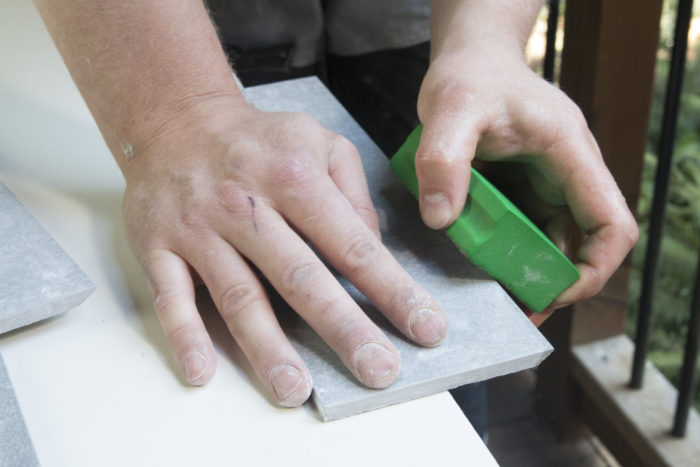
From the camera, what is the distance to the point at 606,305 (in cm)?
174

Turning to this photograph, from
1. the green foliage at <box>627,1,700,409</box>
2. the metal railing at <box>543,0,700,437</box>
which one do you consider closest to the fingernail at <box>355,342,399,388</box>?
the metal railing at <box>543,0,700,437</box>

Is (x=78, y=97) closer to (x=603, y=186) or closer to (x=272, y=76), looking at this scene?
(x=272, y=76)

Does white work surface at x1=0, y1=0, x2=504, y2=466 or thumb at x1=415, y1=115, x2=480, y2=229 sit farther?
thumb at x1=415, y1=115, x2=480, y2=229

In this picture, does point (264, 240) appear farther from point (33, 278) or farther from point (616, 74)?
point (616, 74)

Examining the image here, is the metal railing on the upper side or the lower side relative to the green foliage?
upper

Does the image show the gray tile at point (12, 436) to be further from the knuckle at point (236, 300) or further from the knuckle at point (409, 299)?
the knuckle at point (409, 299)

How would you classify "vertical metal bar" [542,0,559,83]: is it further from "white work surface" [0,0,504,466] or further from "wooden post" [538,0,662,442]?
"white work surface" [0,0,504,466]

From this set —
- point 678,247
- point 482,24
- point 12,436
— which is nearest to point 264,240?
point 12,436

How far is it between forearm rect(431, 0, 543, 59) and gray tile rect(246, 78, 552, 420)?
0.20 meters

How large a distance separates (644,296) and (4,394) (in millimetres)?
1446

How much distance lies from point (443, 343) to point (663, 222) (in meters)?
1.07

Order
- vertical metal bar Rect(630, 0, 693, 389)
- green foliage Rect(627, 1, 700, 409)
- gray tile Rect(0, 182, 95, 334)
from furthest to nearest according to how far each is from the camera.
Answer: green foliage Rect(627, 1, 700, 409) < vertical metal bar Rect(630, 0, 693, 389) < gray tile Rect(0, 182, 95, 334)

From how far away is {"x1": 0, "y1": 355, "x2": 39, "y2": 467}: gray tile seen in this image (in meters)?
0.48

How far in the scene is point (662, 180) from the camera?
1399 millimetres
